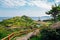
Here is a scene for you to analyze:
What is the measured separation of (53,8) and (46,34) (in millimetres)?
28955

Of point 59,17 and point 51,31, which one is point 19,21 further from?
point 51,31

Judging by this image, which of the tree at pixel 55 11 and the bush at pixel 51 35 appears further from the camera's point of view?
the tree at pixel 55 11

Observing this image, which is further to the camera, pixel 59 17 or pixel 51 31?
pixel 59 17

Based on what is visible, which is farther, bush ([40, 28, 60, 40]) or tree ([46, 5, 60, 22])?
tree ([46, 5, 60, 22])

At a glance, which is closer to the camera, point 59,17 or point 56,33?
point 56,33

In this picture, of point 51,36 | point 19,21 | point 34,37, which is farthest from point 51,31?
point 19,21

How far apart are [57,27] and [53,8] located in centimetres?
2821

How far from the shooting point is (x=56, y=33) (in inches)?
782

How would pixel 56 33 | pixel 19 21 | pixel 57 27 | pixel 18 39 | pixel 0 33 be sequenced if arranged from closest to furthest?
pixel 56 33 → pixel 57 27 → pixel 18 39 → pixel 0 33 → pixel 19 21

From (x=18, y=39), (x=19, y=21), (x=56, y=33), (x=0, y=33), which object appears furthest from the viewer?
(x=19, y=21)

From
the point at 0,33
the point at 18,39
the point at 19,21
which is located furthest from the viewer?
the point at 19,21

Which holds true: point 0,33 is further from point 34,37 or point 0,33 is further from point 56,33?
point 56,33

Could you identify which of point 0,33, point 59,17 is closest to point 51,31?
point 0,33

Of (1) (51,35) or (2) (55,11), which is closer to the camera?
(1) (51,35)
